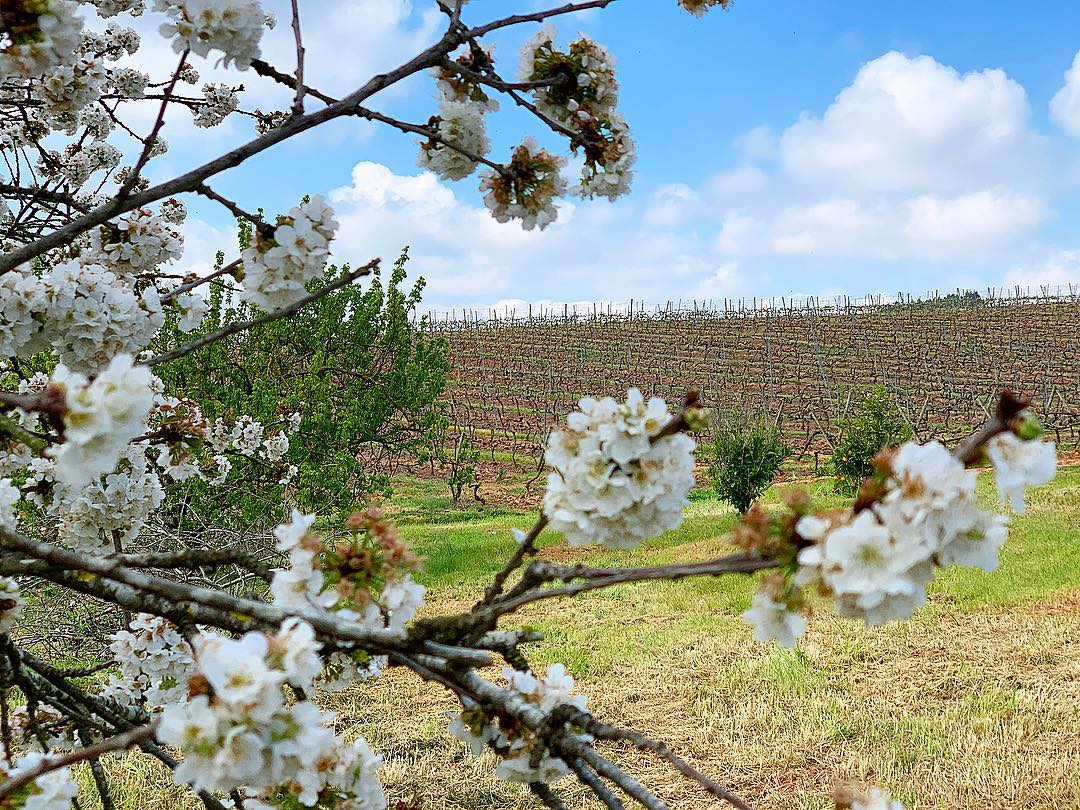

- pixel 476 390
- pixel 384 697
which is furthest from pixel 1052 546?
pixel 476 390

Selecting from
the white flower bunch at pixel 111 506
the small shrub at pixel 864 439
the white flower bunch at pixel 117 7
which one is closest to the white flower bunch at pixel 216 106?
the white flower bunch at pixel 117 7

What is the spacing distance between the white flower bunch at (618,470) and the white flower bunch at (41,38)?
115cm

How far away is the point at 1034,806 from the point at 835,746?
2.99ft

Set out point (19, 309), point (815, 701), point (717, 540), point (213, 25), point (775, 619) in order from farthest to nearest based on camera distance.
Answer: point (717, 540) < point (815, 701) < point (19, 309) < point (213, 25) < point (775, 619)

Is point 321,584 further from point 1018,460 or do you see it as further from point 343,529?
point 1018,460

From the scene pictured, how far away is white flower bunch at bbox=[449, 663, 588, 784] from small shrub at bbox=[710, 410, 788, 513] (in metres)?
9.84

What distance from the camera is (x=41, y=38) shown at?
1.35m

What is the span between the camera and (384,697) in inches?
203

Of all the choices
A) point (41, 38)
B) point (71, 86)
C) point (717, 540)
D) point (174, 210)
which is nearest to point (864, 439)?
point (717, 540)

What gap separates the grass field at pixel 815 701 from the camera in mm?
3793

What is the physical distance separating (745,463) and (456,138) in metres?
9.46

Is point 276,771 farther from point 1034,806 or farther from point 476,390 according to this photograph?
point 476,390

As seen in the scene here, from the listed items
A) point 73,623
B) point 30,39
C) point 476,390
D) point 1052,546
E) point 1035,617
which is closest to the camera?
point 30,39

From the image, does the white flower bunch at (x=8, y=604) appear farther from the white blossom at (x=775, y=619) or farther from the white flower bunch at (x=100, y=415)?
the white blossom at (x=775, y=619)
